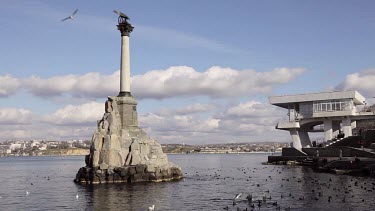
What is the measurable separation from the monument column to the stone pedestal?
118cm

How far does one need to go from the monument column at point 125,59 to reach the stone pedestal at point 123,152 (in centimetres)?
118

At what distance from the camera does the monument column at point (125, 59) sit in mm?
60469

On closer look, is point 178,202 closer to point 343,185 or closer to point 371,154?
point 343,185

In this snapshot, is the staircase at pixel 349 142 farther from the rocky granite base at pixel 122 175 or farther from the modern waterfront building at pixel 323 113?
the rocky granite base at pixel 122 175

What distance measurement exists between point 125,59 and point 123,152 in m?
12.7

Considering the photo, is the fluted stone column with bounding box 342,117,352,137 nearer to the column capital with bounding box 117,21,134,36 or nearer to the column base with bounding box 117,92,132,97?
the column base with bounding box 117,92,132,97

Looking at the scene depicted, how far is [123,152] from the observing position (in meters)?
56.6

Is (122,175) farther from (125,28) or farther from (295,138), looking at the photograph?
(295,138)

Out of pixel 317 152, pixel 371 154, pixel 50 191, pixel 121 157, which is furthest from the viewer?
pixel 317 152

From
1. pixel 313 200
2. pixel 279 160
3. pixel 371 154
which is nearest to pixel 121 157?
pixel 313 200

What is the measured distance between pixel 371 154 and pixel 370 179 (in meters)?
16.9

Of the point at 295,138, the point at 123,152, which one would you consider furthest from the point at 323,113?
the point at 123,152

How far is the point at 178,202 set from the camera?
1550 inches

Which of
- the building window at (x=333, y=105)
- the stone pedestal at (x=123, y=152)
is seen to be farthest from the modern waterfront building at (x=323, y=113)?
the stone pedestal at (x=123, y=152)
